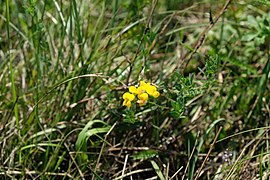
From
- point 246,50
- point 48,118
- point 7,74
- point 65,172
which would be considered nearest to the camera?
point 65,172

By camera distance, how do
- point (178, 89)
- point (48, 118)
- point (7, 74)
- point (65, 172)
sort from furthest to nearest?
point (7, 74), point (48, 118), point (65, 172), point (178, 89)

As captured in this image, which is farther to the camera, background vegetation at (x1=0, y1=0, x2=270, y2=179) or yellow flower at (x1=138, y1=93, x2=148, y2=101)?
background vegetation at (x1=0, y1=0, x2=270, y2=179)

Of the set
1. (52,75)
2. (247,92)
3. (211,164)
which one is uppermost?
(52,75)

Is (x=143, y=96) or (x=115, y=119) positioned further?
(x=115, y=119)

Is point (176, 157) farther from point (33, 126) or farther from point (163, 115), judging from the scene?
point (33, 126)

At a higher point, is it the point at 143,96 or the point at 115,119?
the point at 143,96

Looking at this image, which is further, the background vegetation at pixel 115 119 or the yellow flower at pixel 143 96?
the background vegetation at pixel 115 119

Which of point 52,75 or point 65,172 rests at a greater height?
point 52,75

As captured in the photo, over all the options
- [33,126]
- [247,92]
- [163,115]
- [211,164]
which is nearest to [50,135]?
[33,126]

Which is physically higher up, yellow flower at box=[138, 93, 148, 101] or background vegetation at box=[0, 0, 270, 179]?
yellow flower at box=[138, 93, 148, 101]

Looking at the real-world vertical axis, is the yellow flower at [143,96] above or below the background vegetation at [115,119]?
above

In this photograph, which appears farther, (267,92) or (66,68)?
(267,92)
